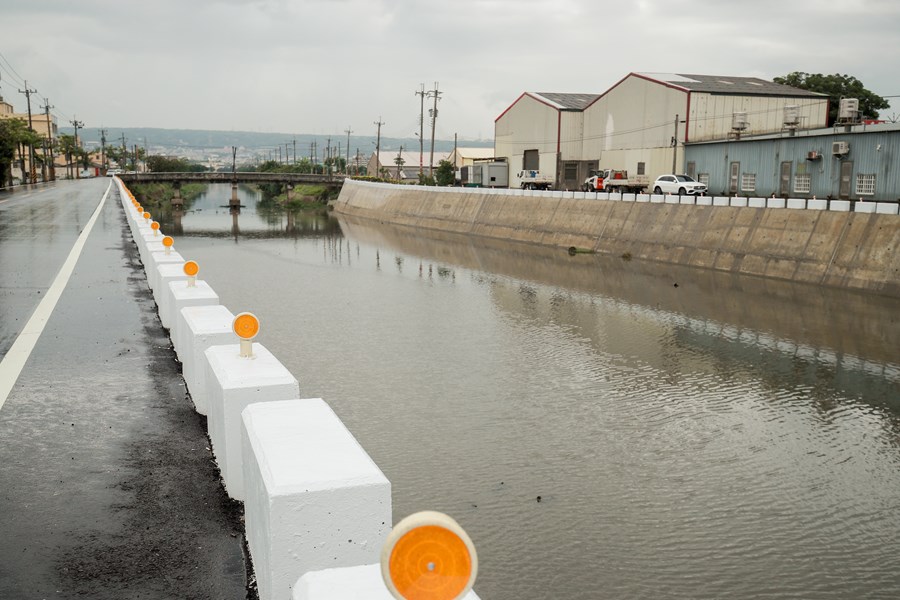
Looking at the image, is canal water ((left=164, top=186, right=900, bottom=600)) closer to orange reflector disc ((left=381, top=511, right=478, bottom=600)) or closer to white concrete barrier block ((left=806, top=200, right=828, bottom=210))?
white concrete barrier block ((left=806, top=200, right=828, bottom=210))

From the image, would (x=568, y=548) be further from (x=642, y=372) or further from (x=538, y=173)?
(x=538, y=173)

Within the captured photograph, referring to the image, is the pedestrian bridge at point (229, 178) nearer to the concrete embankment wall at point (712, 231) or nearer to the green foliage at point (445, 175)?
the green foliage at point (445, 175)

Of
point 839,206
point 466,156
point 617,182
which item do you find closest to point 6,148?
point 617,182

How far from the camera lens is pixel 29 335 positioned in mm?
12023

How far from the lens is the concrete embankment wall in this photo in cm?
3173

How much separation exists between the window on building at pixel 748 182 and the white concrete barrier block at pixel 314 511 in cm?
4512

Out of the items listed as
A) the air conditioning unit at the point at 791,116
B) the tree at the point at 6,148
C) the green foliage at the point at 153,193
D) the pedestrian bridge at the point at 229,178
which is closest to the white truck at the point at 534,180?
the air conditioning unit at the point at 791,116

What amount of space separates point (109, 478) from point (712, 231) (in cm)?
3667

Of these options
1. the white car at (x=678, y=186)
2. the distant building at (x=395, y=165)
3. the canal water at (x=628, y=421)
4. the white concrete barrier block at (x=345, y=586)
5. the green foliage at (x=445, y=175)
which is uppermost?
the distant building at (x=395, y=165)

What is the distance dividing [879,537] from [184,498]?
9.27 m

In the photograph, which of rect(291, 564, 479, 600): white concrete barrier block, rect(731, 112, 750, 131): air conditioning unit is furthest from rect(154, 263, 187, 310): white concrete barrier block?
rect(731, 112, 750, 131): air conditioning unit

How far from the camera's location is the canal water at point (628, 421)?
10.4 metres

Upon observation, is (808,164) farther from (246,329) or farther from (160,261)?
(246,329)

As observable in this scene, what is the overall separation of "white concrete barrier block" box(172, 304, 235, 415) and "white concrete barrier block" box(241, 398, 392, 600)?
346 cm
